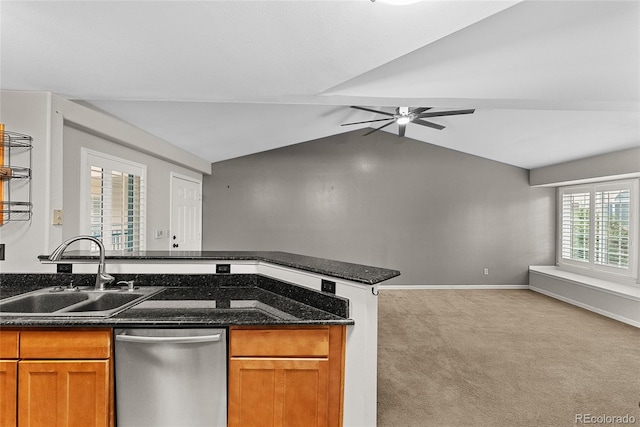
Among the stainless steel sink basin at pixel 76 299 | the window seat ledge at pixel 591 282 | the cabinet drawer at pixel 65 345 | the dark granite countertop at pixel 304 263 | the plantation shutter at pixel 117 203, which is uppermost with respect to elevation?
the plantation shutter at pixel 117 203

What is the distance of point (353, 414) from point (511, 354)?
2386mm

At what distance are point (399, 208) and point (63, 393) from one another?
572 centimetres

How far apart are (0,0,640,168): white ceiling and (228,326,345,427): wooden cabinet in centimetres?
149

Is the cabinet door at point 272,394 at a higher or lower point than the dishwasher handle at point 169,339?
→ lower

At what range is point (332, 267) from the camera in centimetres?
196

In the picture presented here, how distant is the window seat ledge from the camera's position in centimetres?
438

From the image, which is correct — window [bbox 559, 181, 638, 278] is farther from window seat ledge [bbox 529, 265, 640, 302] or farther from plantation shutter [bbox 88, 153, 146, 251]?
plantation shutter [bbox 88, 153, 146, 251]

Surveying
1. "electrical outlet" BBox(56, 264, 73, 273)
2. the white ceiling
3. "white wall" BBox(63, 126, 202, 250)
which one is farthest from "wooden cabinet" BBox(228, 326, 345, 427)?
"white wall" BBox(63, 126, 202, 250)

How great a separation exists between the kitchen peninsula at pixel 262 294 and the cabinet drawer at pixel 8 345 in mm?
66

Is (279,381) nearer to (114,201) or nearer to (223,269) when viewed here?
(223,269)

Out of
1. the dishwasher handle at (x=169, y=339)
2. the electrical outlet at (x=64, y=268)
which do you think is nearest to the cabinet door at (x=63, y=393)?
the dishwasher handle at (x=169, y=339)

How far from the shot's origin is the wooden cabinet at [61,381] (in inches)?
61.6

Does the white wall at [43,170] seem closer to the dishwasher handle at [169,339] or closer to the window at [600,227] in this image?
the dishwasher handle at [169,339]

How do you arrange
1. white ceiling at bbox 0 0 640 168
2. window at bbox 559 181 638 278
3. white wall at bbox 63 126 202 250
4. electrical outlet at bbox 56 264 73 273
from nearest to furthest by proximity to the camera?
white ceiling at bbox 0 0 640 168
electrical outlet at bbox 56 264 73 273
white wall at bbox 63 126 202 250
window at bbox 559 181 638 278
